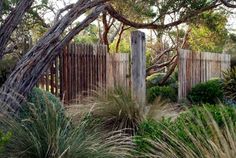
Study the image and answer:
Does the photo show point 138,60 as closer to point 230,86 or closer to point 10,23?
point 10,23

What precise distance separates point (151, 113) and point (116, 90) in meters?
0.78

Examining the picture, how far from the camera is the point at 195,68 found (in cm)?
1432

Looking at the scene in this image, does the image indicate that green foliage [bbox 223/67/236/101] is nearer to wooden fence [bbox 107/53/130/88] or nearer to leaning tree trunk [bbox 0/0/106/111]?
wooden fence [bbox 107/53/130/88]

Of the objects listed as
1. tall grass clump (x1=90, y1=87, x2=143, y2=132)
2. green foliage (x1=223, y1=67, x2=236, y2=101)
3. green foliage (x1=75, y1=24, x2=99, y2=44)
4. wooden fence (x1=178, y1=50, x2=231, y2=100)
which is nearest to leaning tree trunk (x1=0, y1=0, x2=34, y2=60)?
tall grass clump (x1=90, y1=87, x2=143, y2=132)

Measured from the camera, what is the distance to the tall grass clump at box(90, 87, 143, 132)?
6055mm

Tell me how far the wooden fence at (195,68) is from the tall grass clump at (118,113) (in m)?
6.94

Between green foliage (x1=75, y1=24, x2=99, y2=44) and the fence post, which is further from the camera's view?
green foliage (x1=75, y1=24, x2=99, y2=44)

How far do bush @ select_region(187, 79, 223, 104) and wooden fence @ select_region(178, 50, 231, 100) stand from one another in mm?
350

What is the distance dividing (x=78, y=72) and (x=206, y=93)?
444cm

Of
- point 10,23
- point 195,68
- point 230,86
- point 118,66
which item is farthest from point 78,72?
point 230,86

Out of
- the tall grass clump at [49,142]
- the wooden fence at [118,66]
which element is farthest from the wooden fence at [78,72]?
the tall grass clump at [49,142]

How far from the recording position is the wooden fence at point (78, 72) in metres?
9.09

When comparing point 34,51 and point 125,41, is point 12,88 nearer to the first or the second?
point 34,51

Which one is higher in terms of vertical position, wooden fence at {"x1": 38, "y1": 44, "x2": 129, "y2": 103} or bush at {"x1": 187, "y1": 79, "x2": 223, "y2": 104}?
wooden fence at {"x1": 38, "y1": 44, "x2": 129, "y2": 103}
